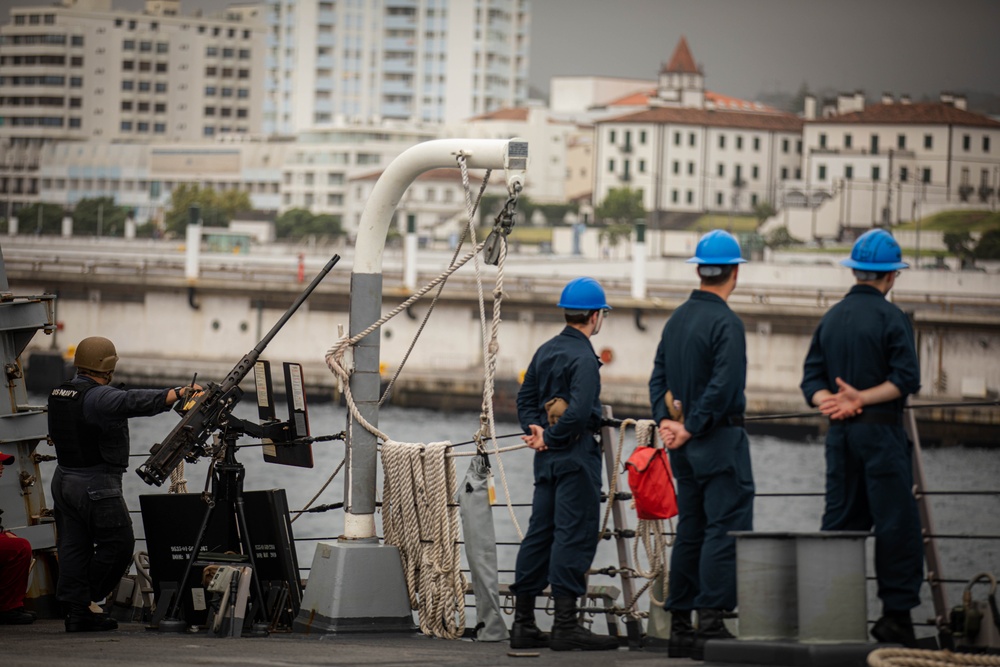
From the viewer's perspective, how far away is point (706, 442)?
583cm

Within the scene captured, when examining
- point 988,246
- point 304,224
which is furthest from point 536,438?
point 304,224

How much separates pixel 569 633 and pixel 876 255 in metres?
2.11

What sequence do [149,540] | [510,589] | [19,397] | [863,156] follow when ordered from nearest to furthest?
[510,589] < [149,540] < [19,397] < [863,156]

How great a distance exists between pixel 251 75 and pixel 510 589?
487 ft

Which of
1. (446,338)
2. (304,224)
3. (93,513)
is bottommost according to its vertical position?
(446,338)

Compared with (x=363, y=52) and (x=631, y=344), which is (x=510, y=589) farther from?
(x=363, y=52)

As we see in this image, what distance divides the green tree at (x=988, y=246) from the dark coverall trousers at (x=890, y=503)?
251 feet

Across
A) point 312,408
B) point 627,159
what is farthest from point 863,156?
point 312,408

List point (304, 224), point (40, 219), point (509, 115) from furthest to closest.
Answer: point (509, 115) → point (304, 224) → point (40, 219)

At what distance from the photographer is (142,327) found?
55.1 meters

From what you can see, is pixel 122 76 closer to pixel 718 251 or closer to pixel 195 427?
pixel 195 427

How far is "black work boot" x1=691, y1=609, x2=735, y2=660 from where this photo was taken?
5688mm

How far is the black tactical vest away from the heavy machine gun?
0.19 m

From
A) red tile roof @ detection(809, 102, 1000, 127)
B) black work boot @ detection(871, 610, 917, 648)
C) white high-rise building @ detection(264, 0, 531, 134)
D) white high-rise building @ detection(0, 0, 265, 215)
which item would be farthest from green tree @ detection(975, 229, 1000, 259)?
white high-rise building @ detection(0, 0, 265, 215)
